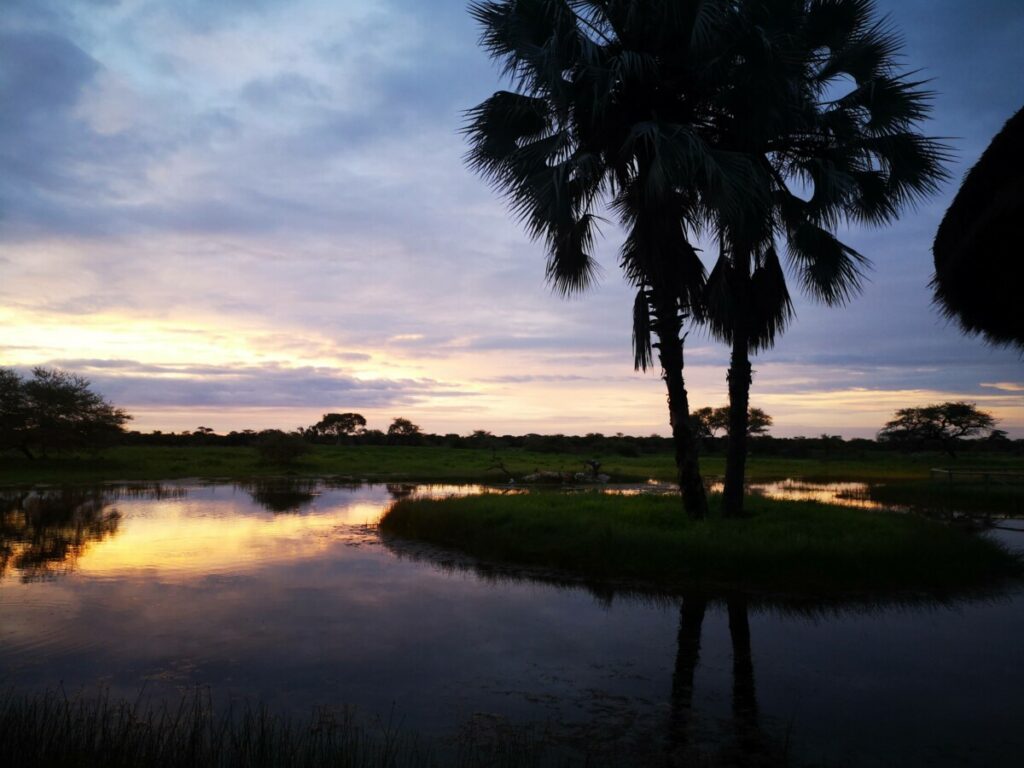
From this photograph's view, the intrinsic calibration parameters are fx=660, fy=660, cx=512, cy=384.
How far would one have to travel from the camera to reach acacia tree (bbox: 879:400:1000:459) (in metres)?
75.0

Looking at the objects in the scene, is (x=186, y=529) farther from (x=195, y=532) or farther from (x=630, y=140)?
(x=630, y=140)

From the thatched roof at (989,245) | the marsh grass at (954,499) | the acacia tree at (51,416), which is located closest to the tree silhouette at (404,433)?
the acacia tree at (51,416)

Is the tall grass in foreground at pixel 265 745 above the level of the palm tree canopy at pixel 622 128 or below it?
below

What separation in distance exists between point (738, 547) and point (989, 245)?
8.87 meters

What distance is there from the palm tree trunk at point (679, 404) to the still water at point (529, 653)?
16.1ft

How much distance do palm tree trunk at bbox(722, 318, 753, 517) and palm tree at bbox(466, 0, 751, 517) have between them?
1.29 m

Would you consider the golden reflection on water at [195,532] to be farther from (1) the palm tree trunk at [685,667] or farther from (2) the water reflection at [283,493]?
(1) the palm tree trunk at [685,667]

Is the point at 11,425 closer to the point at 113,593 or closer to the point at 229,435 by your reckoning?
the point at 113,593

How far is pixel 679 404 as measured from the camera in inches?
639

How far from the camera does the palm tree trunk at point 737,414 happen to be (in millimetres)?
17047

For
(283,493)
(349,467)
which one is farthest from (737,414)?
(349,467)

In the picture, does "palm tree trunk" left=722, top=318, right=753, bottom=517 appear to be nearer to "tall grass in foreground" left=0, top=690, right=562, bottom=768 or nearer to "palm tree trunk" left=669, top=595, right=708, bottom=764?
"palm tree trunk" left=669, top=595, right=708, bottom=764

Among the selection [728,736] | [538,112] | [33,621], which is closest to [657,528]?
[728,736]

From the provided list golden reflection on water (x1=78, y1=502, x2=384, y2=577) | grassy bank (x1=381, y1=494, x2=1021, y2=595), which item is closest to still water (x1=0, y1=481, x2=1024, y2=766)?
golden reflection on water (x1=78, y1=502, x2=384, y2=577)
